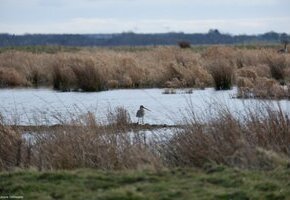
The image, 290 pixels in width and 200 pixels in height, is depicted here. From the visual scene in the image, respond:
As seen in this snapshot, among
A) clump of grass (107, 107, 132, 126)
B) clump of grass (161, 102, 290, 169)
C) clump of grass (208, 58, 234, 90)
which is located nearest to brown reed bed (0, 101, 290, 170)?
clump of grass (161, 102, 290, 169)

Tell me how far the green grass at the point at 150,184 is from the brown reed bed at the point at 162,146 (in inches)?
29.6

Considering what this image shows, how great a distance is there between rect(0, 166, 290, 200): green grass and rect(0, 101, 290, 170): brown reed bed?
75 centimetres

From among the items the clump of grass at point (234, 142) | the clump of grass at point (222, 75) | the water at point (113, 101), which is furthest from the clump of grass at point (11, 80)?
the clump of grass at point (234, 142)

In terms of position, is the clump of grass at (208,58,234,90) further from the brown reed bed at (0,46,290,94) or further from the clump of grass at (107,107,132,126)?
the clump of grass at (107,107,132,126)

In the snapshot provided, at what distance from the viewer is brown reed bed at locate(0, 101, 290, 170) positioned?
988 cm

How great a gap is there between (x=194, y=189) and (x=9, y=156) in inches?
177

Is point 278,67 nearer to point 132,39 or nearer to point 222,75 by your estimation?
point 222,75

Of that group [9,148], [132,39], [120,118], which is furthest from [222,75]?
A: [132,39]

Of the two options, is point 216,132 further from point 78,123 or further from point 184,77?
point 184,77

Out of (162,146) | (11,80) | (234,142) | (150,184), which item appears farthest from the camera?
(11,80)

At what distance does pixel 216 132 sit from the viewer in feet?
35.7

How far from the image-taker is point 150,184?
813 cm

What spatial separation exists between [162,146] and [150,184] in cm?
315


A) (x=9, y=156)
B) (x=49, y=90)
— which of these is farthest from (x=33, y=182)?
(x=49, y=90)
